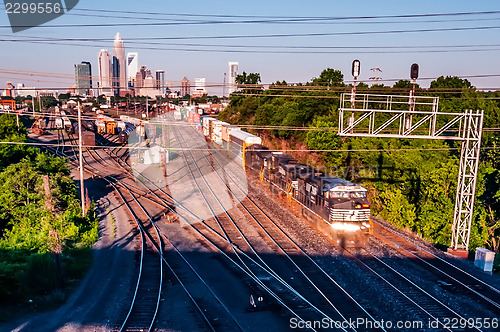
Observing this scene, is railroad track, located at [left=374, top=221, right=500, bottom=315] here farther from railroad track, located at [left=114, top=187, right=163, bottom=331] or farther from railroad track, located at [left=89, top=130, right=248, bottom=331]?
railroad track, located at [left=114, top=187, right=163, bottom=331]

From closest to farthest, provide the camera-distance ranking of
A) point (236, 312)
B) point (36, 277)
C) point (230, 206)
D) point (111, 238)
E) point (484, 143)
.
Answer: point (236, 312)
point (36, 277)
point (111, 238)
point (230, 206)
point (484, 143)

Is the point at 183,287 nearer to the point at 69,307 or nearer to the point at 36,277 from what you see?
the point at 69,307

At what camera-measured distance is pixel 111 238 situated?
2091cm

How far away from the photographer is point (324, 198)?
20.4 meters

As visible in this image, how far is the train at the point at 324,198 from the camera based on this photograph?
19531 millimetres

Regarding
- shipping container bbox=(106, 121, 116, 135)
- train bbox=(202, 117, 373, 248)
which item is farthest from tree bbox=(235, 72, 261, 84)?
train bbox=(202, 117, 373, 248)

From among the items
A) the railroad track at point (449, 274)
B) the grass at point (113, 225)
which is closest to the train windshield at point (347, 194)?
the railroad track at point (449, 274)

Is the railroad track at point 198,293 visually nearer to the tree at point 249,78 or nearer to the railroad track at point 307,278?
the railroad track at point 307,278

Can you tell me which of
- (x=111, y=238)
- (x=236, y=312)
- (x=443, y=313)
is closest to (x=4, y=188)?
(x=111, y=238)

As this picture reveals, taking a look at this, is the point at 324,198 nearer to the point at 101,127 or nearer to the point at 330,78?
the point at 330,78

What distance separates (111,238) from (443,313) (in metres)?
15.6

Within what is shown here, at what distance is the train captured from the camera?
19.5 meters

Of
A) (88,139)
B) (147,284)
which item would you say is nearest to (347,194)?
(147,284)

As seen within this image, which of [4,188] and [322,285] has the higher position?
[4,188]
